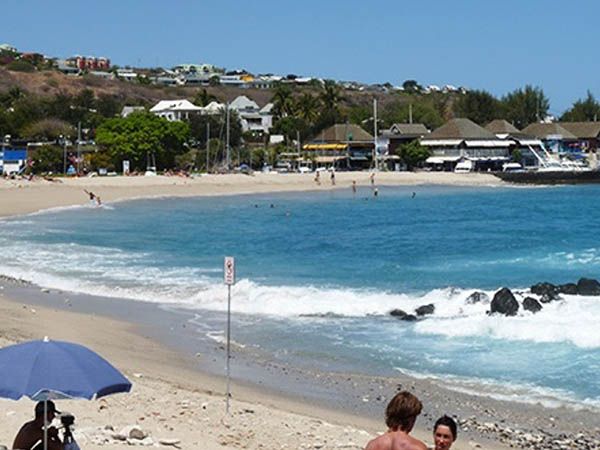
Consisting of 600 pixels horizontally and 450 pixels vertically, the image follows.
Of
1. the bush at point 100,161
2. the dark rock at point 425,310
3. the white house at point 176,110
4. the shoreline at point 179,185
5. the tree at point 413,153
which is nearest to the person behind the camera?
the dark rock at point 425,310

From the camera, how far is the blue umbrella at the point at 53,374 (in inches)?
330

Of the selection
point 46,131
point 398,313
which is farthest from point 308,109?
point 398,313

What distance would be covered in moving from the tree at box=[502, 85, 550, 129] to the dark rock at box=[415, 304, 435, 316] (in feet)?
443

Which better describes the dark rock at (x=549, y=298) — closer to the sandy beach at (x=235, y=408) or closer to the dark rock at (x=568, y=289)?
the dark rock at (x=568, y=289)

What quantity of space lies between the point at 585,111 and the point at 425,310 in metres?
145

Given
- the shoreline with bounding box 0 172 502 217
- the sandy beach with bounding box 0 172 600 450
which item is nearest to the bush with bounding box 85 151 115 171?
the shoreline with bounding box 0 172 502 217

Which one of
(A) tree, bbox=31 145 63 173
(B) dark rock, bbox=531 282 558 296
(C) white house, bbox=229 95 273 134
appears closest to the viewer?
(B) dark rock, bbox=531 282 558 296

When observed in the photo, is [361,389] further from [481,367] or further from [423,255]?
[423,255]

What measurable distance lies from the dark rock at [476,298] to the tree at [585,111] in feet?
457

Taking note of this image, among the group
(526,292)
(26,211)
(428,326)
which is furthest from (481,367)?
(26,211)

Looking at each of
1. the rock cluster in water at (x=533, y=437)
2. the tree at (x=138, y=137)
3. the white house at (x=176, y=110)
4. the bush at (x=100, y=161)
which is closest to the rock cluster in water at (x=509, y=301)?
the rock cluster in water at (x=533, y=437)

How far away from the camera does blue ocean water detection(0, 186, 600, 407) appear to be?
19.6 meters

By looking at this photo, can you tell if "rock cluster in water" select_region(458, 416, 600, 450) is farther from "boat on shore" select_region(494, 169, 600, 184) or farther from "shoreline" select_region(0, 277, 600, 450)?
"boat on shore" select_region(494, 169, 600, 184)

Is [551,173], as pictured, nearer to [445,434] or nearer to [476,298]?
[476,298]
